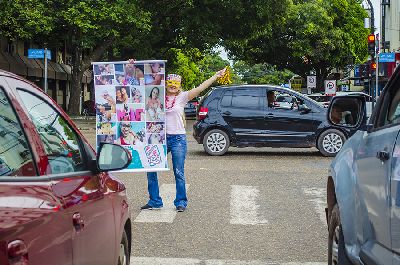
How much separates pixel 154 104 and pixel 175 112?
0.29 m

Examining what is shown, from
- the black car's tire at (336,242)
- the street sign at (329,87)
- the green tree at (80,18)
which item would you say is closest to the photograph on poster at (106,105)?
the black car's tire at (336,242)

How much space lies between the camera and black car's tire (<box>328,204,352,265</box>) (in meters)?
4.37

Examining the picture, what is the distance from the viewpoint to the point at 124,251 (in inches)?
181

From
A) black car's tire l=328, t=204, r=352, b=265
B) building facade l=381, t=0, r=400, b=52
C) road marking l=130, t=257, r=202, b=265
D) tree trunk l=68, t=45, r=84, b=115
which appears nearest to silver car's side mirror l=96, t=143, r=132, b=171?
black car's tire l=328, t=204, r=352, b=265

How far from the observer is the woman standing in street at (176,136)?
903 centimetres

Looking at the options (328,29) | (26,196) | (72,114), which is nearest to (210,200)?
(26,196)

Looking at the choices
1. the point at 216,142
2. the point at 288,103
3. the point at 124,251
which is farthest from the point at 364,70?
the point at 124,251

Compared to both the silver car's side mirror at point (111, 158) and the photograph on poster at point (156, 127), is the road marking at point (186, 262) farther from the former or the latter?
the photograph on poster at point (156, 127)

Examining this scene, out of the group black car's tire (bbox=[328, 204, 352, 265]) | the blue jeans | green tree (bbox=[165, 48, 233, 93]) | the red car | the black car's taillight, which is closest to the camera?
the red car

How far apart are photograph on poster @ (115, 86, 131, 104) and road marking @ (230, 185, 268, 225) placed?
1977mm

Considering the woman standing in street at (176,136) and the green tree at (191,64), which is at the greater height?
the green tree at (191,64)

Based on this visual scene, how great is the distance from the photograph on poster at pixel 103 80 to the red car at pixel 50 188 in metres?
4.82

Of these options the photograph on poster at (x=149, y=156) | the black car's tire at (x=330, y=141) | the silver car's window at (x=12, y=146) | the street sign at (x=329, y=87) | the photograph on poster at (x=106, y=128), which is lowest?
the black car's tire at (x=330, y=141)

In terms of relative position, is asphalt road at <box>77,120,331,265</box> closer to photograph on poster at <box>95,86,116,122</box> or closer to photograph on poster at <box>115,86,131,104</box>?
photograph on poster at <box>95,86,116,122</box>
